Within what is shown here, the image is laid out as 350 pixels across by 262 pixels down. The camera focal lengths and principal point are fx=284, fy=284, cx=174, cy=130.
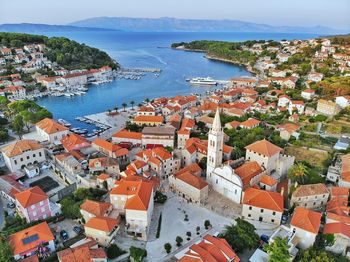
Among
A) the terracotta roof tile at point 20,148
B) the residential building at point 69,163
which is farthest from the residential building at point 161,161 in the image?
the terracotta roof tile at point 20,148

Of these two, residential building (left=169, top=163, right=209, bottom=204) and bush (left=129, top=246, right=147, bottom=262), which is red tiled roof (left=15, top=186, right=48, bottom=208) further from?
residential building (left=169, top=163, right=209, bottom=204)

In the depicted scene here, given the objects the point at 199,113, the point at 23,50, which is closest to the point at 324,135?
the point at 199,113

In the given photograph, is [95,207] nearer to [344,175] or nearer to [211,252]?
[211,252]

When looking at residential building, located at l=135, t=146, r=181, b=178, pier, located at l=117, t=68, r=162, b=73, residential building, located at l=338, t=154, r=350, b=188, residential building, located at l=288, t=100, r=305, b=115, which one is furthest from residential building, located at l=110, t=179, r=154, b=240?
pier, located at l=117, t=68, r=162, b=73

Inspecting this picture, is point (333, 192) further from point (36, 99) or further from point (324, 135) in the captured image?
point (36, 99)

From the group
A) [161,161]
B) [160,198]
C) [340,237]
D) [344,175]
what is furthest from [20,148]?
Result: [344,175]

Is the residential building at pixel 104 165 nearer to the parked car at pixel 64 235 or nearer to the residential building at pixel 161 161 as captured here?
the residential building at pixel 161 161
